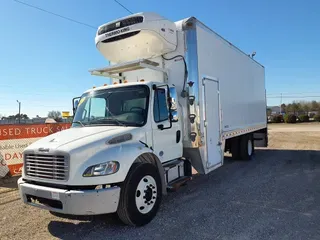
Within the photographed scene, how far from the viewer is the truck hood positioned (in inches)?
161

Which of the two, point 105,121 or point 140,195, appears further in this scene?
point 105,121

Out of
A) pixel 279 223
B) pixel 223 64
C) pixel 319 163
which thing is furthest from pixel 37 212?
pixel 319 163

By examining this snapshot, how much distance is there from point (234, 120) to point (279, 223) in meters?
4.46

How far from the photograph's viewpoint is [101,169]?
389 cm

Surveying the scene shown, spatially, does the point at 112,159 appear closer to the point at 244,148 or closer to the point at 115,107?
the point at 115,107

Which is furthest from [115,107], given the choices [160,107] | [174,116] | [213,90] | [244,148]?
[244,148]

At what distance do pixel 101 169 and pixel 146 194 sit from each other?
1.05 m

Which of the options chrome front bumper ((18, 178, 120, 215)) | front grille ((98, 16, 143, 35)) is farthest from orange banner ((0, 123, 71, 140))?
chrome front bumper ((18, 178, 120, 215))

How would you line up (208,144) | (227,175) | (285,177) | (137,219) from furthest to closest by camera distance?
(227,175), (285,177), (208,144), (137,219)

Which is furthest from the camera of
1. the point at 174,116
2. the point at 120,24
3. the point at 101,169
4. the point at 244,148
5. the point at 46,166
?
the point at 244,148

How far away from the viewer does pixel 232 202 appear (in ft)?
18.1

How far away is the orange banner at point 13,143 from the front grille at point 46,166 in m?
4.77

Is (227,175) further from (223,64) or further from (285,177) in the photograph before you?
(223,64)

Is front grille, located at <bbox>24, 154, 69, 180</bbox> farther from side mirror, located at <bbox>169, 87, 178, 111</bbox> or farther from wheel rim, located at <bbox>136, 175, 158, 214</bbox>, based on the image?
side mirror, located at <bbox>169, 87, 178, 111</bbox>
